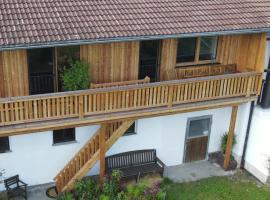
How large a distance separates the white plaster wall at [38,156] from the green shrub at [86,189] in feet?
3.88

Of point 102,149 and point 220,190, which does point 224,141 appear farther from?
point 102,149

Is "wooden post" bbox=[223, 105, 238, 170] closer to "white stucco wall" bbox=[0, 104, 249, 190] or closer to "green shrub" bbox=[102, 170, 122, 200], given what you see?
"white stucco wall" bbox=[0, 104, 249, 190]

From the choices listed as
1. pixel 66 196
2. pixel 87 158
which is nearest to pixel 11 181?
pixel 66 196

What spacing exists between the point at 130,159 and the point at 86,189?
91.6 inches

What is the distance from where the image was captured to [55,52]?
14383 mm

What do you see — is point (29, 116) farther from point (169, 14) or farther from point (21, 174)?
point (169, 14)

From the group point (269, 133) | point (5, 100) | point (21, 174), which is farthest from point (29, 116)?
point (269, 133)

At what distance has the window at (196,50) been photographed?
16.4 m

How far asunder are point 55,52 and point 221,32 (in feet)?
18.2

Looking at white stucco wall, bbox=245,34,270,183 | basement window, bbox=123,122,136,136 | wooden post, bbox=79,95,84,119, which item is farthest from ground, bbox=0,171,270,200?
wooden post, bbox=79,95,84,119

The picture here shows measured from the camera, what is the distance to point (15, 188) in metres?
16.3

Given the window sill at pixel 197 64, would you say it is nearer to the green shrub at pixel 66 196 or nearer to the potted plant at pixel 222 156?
the potted plant at pixel 222 156

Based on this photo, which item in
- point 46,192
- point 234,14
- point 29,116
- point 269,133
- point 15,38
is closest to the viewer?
point 15,38

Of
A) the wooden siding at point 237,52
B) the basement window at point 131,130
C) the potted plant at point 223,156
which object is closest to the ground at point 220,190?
the potted plant at point 223,156
